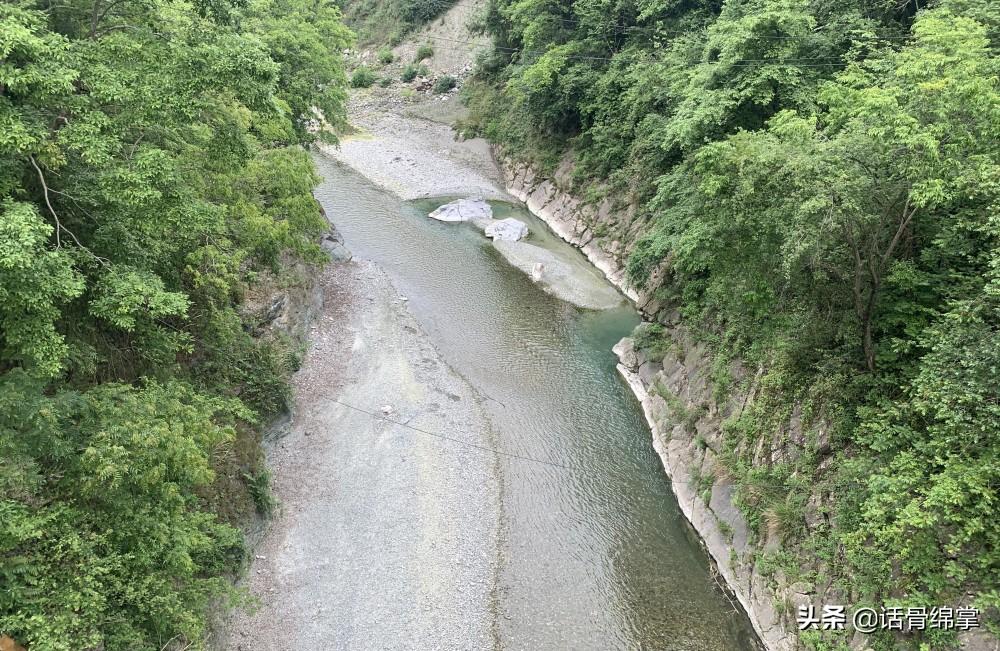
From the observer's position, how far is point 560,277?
29.7 metres

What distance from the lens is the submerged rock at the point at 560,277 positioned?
92.6 ft

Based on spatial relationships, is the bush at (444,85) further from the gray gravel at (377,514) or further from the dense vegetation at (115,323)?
the dense vegetation at (115,323)

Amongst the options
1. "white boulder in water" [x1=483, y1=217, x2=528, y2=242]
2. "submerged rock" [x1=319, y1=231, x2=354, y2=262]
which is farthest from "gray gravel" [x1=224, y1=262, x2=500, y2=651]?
"white boulder in water" [x1=483, y1=217, x2=528, y2=242]

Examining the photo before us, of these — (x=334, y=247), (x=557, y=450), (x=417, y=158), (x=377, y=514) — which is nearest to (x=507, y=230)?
(x=334, y=247)

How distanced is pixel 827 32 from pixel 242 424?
2346 cm

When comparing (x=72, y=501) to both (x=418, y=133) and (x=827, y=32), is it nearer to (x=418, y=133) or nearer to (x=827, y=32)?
(x=827, y=32)

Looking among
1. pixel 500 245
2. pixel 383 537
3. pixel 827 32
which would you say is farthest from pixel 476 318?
pixel 827 32

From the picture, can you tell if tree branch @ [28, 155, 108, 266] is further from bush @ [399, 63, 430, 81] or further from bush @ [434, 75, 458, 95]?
bush @ [399, 63, 430, 81]

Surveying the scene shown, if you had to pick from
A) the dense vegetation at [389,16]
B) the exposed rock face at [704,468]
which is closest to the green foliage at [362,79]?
the dense vegetation at [389,16]

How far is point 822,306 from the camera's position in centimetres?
1532

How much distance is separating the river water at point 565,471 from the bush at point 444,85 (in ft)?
84.4

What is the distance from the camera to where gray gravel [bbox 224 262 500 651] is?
46.4 feet

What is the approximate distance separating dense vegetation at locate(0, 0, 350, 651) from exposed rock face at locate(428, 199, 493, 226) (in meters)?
20.4

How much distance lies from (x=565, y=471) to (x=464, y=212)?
21.1m
